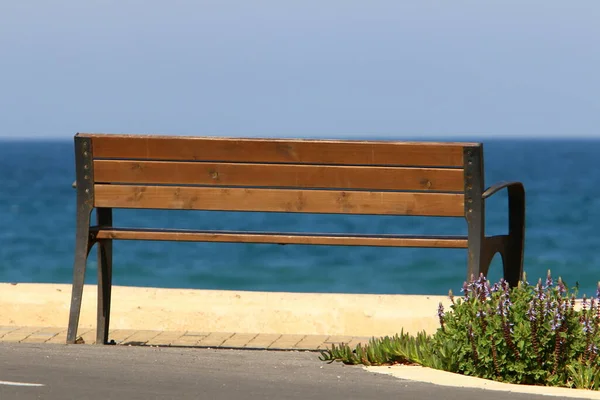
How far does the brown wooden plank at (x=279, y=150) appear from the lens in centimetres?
736

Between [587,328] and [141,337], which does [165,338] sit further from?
[587,328]

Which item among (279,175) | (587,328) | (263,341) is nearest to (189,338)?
(263,341)

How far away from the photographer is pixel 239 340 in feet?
26.6

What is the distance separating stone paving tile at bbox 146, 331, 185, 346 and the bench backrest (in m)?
0.82

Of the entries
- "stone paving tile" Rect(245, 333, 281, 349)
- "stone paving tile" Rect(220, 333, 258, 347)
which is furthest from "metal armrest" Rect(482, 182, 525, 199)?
"stone paving tile" Rect(220, 333, 258, 347)

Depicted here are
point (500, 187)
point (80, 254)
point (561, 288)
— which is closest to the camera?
point (561, 288)

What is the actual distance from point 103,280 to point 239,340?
2.83 feet

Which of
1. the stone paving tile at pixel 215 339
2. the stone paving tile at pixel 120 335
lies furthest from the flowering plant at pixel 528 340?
the stone paving tile at pixel 120 335

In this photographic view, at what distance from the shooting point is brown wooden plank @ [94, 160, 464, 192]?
7.38 metres

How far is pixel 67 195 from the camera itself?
2160 inches

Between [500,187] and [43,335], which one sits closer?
[500,187]

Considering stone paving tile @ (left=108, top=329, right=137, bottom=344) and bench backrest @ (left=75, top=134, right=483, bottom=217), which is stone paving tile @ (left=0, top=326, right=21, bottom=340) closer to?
stone paving tile @ (left=108, top=329, right=137, bottom=344)

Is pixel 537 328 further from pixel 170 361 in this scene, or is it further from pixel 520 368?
pixel 170 361

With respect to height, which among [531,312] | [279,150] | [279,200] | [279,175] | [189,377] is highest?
[279,150]
